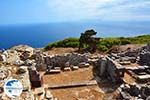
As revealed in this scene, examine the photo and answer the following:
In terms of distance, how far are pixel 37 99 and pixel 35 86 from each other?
122 inches

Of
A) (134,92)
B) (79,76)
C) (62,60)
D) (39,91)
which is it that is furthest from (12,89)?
(62,60)

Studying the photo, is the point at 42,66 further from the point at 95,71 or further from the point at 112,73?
the point at 112,73

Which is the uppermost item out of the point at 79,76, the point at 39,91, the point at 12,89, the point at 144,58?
the point at 12,89

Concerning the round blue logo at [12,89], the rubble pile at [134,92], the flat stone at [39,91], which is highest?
the round blue logo at [12,89]

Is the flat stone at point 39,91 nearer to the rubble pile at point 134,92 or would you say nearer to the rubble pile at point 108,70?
the rubble pile at point 134,92

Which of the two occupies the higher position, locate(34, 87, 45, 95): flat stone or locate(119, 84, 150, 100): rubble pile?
locate(119, 84, 150, 100): rubble pile

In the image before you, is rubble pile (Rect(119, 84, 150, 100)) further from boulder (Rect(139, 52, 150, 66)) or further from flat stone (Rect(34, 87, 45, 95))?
boulder (Rect(139, 52, 150, 66))

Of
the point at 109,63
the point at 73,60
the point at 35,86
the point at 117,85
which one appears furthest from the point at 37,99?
the point at 73,60

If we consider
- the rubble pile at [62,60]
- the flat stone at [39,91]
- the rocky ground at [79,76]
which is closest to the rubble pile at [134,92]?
the rocky ground at [79,76]

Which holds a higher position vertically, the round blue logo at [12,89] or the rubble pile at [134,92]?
the round blue logo at [12,89]

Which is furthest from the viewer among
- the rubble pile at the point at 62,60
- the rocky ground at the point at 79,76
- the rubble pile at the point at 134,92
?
the rubble pile at the point at 62,60

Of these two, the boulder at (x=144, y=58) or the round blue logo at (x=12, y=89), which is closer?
the round blue logo at (x=12, y=89)

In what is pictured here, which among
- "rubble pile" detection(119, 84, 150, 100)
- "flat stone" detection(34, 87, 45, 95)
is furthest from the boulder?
"flat stone" detection(34, 87, 45, 95)

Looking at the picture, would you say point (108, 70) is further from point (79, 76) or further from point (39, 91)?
point (39, 91)
